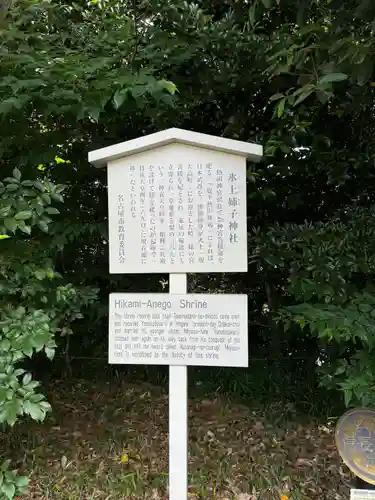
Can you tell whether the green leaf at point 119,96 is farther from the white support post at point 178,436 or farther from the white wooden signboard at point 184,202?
the white support post at point 178,436

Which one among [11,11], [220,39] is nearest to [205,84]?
[220,39]

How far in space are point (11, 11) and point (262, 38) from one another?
5.10ft

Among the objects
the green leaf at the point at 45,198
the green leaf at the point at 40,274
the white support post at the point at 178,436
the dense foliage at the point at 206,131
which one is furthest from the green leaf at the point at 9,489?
the green leaf at the point at 45,198

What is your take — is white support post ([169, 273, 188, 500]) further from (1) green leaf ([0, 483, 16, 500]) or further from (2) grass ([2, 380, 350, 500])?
(1) green leaf ([0, 483, 16, 500])

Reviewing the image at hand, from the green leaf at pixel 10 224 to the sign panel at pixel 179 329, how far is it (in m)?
0.59

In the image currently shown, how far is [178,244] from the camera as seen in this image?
7.73ft

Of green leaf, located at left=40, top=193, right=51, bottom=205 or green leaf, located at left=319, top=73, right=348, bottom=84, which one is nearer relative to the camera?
green leaf, located at left=319, top=73, right=348, bottom=84

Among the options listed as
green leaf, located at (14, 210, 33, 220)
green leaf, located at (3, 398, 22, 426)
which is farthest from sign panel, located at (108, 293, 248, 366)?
green leaf, located at (14, 210, 33, 220)

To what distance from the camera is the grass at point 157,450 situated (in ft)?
9.46

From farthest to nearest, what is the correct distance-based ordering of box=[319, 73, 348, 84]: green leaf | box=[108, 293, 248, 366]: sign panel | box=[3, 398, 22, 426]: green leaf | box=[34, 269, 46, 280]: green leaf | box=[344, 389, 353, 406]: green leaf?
box=[34, 269, 46, 280]: green leaf → box=[344, 389, 353, 406]: green leaf → box=[108, 293, 248, 366]: sign panel → box=[3, 398, 22, 426]: green leaf → box=[319, 73, 348, 84]: green leaf

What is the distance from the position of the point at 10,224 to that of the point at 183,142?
93 centimetres

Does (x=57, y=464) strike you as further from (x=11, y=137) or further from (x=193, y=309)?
(x=11, y=137)

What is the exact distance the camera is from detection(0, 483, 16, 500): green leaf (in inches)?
97.0

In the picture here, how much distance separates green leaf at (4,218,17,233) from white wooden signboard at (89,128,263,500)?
0.48 metres
